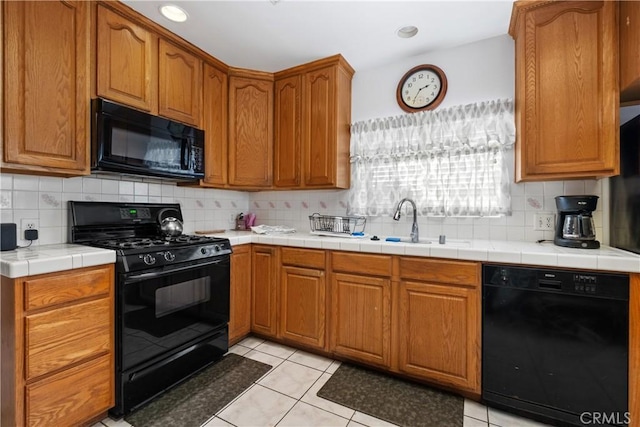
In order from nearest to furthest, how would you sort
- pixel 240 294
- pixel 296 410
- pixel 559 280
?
pixel 559 280 < pixel 296 410 < pixel 240 294

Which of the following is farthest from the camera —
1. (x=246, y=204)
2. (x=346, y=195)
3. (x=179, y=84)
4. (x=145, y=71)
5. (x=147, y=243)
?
(x=246, y=204)

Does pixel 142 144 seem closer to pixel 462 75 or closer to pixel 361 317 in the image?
pixel 361 317

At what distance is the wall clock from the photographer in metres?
2.28

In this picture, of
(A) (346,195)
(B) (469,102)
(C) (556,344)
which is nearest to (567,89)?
(B) (469,102)

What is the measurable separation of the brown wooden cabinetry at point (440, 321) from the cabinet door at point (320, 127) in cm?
105

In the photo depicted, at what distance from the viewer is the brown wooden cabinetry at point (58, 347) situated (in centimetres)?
122

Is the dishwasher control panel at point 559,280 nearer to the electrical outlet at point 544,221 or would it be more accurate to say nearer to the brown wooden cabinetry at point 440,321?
the brown wooden cabinetry at point 440,321

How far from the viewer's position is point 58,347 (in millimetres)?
1315

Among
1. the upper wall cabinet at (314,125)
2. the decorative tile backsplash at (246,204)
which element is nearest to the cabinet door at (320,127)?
the upper wall cabinet at (314,125)

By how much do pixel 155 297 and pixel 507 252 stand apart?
199 cm

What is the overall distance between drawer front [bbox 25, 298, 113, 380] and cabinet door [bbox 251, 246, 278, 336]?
107 cm

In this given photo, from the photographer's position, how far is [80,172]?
5.46 feet

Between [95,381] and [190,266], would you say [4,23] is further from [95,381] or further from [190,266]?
[95,381]

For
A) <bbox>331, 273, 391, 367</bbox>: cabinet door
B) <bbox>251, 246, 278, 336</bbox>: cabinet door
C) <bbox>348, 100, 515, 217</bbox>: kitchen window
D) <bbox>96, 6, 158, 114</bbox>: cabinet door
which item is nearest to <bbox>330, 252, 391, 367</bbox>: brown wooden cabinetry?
<bbox>331, 273, 391, 367</bbox>: cabinet door
